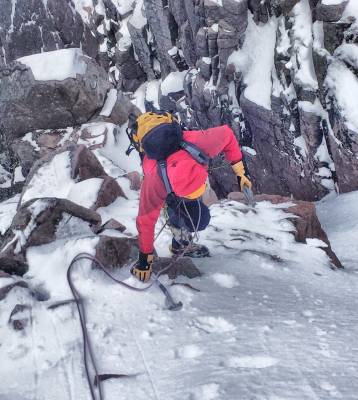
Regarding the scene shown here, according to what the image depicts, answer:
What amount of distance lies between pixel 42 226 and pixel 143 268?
5.04 ft

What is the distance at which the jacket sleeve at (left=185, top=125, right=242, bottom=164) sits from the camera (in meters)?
3.98

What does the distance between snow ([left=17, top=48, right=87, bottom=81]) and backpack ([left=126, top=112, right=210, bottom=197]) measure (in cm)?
1017

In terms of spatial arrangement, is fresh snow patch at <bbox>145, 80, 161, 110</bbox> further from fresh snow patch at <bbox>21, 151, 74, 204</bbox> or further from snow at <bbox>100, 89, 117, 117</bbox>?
fresh snow patch at <bbox>21, 151, 74, 204</bbox>

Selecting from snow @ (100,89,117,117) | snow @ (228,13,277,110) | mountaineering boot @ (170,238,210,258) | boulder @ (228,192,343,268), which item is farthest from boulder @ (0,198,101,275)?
snow @ (228,13,277,110)

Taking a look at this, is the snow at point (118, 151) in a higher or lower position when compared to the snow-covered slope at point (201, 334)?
lower

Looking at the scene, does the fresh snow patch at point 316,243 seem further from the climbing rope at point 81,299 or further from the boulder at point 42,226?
the boulder at point 42,226

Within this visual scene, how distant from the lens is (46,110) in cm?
1312

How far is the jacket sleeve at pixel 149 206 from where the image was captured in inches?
144

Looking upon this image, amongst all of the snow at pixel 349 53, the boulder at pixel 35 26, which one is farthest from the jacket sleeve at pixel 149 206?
the boulder at pixel 35 26

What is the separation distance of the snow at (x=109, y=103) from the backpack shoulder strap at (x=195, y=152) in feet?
34.8

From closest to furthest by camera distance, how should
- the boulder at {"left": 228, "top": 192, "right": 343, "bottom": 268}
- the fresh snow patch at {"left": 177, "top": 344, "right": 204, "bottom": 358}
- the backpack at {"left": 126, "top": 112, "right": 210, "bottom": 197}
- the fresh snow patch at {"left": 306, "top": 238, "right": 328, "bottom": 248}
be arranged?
1. the fresh snow patch at {"left": 177, "top": 344, "right": 204, "bottom": 358}
2. the backpack at {"left": 126, "top": 112, "right": 210, "bottom": 197}
3. the fresh snow patch at {"left": 306, "top": 238, "right": 328, "bottom": 248}
4. the boulder at {"left": 228, "top": 192, "right": 343, "bottom": 268}

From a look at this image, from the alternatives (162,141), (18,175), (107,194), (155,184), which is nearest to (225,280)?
(155,184)

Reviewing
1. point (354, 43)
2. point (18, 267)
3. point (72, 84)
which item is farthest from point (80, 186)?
point (354, 43)

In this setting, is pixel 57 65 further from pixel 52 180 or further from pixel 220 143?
pixel 220 143
